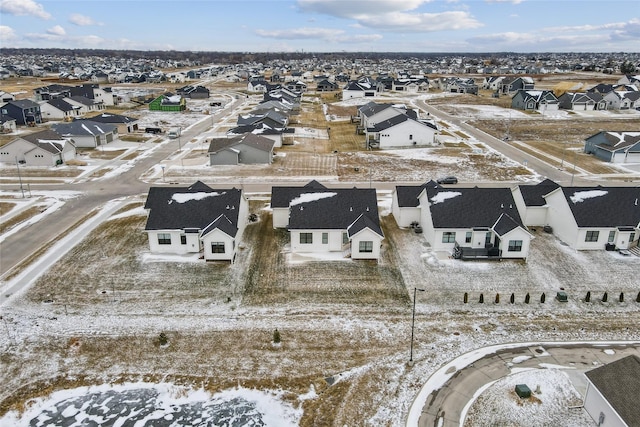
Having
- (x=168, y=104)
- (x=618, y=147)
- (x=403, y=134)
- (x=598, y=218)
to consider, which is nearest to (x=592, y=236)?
(x=598, y=218)

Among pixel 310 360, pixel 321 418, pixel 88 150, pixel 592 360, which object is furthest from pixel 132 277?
pixel 88 150

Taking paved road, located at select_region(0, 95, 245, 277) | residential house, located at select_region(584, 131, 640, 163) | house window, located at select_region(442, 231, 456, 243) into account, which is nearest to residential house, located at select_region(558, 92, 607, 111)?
residential house, located at select_region(584, 131, 640, 163)

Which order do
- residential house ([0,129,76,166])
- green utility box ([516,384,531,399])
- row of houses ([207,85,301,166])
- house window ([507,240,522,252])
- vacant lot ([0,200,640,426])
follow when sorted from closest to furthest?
green utility box ([516,384,531,399]) → vacant lot ([0,200,640,426]) → house window ([507,240,522,252]) → residential house ([0,129,76,166]) → row of houses ([207,85,301,166])

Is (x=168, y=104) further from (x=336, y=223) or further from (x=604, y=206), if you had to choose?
(x=604, y=206)

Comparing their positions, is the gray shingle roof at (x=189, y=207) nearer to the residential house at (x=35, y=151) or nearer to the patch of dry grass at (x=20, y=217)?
the patch of dry grass at (x=20, y=217)

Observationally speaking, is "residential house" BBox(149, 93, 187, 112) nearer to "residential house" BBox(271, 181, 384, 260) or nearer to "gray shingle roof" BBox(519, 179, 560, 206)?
"residential house" BBox(271, 181, 384, 260)

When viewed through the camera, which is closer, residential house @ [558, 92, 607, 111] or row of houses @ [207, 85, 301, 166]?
row of houses @ [207, 85, 301, 166]

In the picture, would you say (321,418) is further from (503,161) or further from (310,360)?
(503,161)
